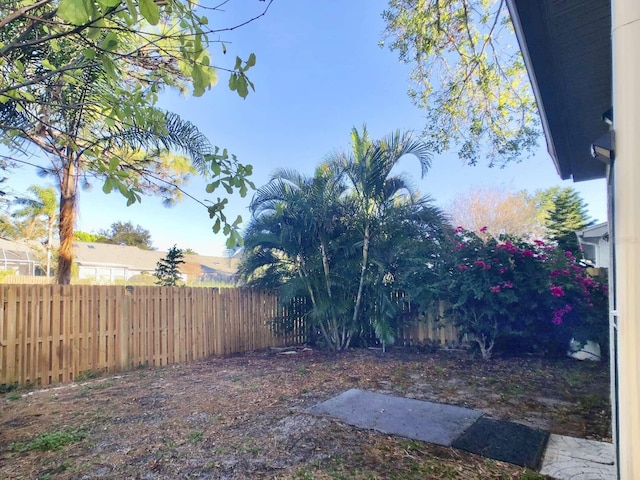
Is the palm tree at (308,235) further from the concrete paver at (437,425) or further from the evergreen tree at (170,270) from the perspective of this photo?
the concrete paver at (437,425)

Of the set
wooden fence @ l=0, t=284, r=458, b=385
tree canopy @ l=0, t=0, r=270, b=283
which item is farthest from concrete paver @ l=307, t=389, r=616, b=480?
wooden fence @ l=0, t=284, r=458, b=385

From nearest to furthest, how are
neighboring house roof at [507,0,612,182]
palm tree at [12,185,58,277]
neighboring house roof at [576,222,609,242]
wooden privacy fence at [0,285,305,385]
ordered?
1. neighboring house roof at [507,0,612,182]
2. wooden privacy fence at [0,285,305,385]
3. neighboring house roof at [576,222,609,242]
4. palm tree at [12,185,58,277]

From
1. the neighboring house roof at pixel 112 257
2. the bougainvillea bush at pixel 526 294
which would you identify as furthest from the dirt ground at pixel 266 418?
the neighboring house roof at pixel 112 257

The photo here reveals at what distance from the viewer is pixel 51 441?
3.15 m

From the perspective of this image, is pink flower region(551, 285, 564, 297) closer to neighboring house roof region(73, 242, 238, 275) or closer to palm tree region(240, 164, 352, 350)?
palm tree region(240, 164, 352, 350)

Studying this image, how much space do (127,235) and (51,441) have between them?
36760 millimetres

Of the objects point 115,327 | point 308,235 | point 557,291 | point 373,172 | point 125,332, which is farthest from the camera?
point 308,235

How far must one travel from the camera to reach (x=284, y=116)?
13062mm

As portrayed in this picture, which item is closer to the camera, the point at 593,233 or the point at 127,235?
the point at 593,233

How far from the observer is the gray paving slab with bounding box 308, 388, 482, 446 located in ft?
11.1

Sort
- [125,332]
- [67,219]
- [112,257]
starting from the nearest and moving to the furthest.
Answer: [125,332] < [67,219] < [112,257]

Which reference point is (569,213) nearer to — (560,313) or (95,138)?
(560,313)

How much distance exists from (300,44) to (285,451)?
8385 millimetres

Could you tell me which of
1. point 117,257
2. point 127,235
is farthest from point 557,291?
point 127,235
